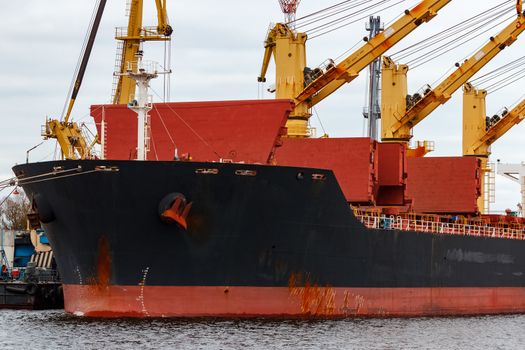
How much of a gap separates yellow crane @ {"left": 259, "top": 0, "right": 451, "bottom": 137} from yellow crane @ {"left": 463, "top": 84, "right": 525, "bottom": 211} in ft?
37.3

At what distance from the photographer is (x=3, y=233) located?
5194cm

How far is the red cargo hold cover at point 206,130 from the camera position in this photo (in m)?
36.1

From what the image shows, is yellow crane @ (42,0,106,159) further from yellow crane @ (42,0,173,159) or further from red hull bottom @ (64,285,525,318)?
red hull bottom @ (64,285,525,318)

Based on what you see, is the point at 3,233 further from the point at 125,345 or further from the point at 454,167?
→ the point at 125,345

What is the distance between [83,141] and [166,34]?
807 cm

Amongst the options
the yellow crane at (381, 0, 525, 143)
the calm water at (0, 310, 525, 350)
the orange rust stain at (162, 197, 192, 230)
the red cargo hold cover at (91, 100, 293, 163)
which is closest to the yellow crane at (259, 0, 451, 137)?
the yellow crane at (381, 0, 525, 143)

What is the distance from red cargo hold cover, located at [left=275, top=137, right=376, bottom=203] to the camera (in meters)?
40.6

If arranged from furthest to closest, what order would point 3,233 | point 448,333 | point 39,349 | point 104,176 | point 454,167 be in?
1. point 3,233
2. point 454,167
3. point 448,333
4. point 104,176
5. point 39,349

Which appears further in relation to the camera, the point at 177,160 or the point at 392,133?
the point at 392,133

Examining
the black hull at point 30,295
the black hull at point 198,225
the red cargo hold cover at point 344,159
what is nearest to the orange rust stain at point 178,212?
the black hull at point 198,225

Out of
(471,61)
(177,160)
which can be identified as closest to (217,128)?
(177,160)

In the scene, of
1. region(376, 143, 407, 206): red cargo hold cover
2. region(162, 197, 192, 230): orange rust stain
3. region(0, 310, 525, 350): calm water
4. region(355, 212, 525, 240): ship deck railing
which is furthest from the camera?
region(376, 143, 407, 206): red cargo hold cover

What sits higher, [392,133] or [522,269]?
[392,133]

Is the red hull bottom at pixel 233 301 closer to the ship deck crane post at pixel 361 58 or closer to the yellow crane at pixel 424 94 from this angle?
the ship deck crane post at pixel 361 58
